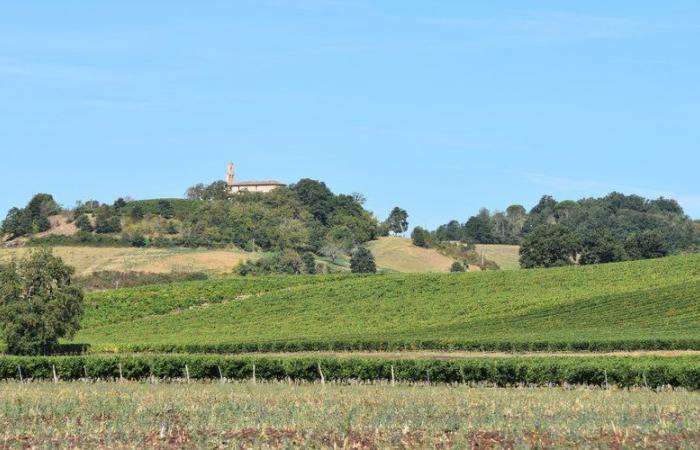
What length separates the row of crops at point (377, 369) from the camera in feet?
164

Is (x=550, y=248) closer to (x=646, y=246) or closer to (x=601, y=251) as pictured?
(x=601, y=251)

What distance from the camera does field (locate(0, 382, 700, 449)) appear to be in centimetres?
2628

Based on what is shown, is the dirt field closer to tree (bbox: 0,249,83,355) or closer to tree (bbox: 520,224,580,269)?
tree (bbox: 520,224,580,269)

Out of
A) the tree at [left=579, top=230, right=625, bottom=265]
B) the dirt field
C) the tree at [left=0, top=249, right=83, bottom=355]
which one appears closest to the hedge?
the tree at [left=0, top=249, right=83, bottom=355]

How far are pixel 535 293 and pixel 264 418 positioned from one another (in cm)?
8319

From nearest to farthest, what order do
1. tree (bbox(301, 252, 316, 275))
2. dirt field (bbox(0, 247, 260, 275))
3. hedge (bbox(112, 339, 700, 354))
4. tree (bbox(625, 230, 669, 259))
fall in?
1. hedge (bbox(112, 339, 700, 354))
2. tree (bbox(625, 230, 669, 259))
3. dirt field (bbox(0, 247, 260, 275))
4. tree (bbox(301, 252, 316, 275))

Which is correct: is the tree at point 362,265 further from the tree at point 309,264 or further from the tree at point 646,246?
the tree at point 646,246

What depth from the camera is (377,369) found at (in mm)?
55875

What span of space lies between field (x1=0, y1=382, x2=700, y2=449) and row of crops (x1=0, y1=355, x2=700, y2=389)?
544cm

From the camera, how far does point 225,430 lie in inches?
1139

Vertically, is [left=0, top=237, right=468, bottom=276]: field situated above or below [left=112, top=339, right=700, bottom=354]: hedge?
above

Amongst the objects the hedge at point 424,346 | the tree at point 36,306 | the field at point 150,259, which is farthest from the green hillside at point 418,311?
the field at point 150,259

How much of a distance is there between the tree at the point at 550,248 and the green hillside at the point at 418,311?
134 feet

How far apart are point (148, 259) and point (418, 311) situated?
85.6 metres
